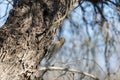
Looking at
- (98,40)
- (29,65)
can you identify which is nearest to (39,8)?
(29,65)

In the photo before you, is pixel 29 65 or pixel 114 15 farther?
pixel 114 15

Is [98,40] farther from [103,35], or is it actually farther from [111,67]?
[111,67]

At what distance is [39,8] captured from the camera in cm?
254

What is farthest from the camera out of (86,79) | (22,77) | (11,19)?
(86,79)

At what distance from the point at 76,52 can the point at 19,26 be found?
1.40 meters

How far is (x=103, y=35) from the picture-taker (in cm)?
369

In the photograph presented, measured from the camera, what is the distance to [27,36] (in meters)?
2.42

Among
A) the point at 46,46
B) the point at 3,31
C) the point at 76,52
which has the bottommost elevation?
the point at 76,52

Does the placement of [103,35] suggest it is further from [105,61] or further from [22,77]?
[22,77]

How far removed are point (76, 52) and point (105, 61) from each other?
16.8 inches

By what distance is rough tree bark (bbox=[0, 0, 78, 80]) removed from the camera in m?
2.29

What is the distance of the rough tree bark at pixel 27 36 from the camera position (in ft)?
7.52

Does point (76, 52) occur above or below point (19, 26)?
below

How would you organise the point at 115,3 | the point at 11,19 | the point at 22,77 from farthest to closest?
the point at 115,3 < the point at 11,19 < the point at 22,77
